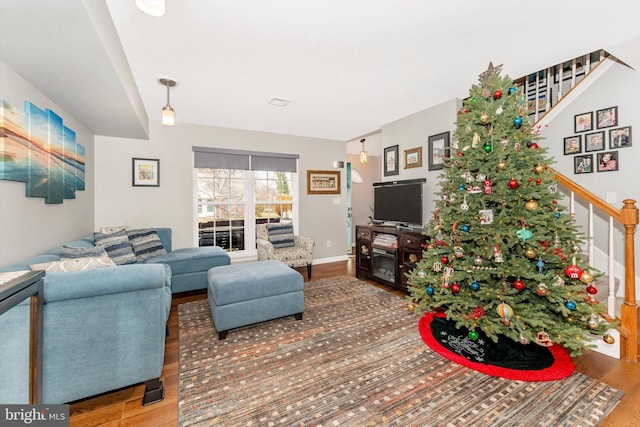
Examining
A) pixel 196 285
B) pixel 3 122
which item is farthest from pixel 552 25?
pixel 196 285

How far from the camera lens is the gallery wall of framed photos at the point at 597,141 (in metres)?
2.93

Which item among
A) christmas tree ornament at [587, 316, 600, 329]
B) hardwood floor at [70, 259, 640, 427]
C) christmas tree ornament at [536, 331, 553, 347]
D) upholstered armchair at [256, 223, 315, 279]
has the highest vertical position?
upholstered armchair at [256, 223, 315, 279]

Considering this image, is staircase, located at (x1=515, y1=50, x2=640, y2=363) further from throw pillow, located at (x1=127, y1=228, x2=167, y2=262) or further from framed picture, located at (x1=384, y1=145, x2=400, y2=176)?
throw pillow, located at (x1=127, y1=228, x2=167, y2=262)

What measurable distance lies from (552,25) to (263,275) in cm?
306

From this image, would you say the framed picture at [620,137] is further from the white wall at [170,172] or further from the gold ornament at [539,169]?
the white wall at [170,172]

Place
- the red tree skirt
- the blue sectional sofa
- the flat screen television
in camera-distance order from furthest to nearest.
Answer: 1. the flat screen television
2. the red tree skirt
3. the blue sectional sofa

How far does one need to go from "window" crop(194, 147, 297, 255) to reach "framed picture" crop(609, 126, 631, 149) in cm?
427

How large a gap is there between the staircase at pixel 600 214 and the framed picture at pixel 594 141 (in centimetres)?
48

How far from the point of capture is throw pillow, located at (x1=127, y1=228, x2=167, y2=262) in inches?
133

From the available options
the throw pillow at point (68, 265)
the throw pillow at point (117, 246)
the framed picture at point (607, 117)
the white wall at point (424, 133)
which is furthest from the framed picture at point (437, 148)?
the throw pillow at point (117, 246)

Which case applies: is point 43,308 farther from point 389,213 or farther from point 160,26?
point 389,213

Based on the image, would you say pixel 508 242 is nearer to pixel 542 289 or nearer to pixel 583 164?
pixel 542 289

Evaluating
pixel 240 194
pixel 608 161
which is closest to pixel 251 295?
pixel 240 194

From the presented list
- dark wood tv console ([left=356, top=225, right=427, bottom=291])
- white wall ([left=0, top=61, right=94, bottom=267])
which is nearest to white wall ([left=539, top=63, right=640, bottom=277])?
dark wood tv console ([left=356, top=225, right=427, bottom=291])
